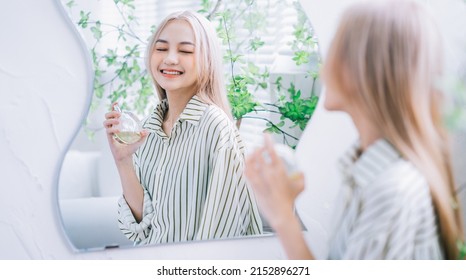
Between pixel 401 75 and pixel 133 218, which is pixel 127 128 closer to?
pixel 133 218

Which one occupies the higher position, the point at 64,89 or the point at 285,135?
the point at 64,89

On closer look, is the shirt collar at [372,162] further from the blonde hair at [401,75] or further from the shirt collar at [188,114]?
the shirt collar at [188,114]

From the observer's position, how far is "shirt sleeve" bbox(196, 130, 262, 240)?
1.35 metres

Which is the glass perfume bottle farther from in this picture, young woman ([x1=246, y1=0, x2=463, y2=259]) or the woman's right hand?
young woman ([x1=246, y1=0, x2=463, y2=259])

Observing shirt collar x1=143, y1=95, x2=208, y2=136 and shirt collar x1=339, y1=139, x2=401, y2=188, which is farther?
shirt collar x1=143, y1=95, x2=208, y2=136

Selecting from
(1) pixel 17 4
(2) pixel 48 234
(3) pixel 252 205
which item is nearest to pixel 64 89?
(1) pixel 17 4

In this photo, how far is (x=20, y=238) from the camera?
134 cm

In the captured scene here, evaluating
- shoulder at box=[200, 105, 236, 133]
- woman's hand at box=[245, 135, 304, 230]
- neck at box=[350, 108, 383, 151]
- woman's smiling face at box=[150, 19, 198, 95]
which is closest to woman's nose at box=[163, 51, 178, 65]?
woman's smiling face at box=[150, 19, 198, 95]

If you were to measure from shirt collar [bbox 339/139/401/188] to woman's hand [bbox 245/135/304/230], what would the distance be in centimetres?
12

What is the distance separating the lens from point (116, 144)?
1343 mm

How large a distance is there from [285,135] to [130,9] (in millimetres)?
396

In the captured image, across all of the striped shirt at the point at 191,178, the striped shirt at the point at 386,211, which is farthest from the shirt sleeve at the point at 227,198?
the striped shirt at the point at 386,211
